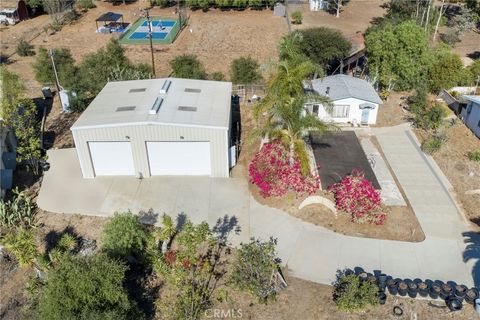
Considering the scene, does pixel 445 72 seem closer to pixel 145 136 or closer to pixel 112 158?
pixel 145 136

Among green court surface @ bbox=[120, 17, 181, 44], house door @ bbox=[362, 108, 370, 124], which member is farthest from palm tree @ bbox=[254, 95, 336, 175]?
green court surface @ bbox=[120, 17, 181, 44]

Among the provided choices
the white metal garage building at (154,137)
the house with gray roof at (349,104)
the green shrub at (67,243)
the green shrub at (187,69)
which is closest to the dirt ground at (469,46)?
the house with gray roof at (349,104)

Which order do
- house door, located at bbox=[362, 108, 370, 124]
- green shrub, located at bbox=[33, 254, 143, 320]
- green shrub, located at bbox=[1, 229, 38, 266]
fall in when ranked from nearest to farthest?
green shrub, located at bbox=[33, 254, 143, 320]
green shrub, located at bbox=[1, 229, 38, 266]
house door, located at bbox=[362, 108, 370, 124]

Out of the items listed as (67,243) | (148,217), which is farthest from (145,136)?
(67,243)

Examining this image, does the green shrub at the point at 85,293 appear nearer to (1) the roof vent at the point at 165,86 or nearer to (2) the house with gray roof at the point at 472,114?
(1) the roof vent at the point at 165,86

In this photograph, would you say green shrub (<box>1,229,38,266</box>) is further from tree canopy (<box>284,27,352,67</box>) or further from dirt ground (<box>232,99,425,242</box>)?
tree canopy (<box>284,27,352,67</box>)

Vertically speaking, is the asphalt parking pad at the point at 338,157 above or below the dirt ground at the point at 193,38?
above
